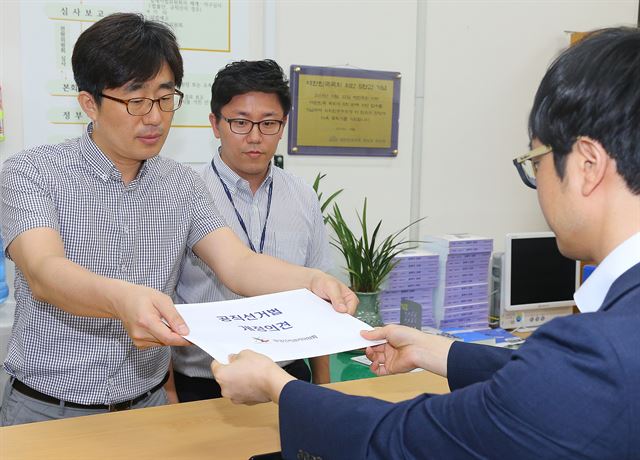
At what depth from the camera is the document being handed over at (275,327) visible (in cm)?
131

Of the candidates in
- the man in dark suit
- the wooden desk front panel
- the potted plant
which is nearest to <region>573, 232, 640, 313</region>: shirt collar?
the man in dark suit

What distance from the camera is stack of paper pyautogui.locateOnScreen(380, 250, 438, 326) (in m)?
3.05

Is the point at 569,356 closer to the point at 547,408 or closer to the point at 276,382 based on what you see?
the point at 547,408

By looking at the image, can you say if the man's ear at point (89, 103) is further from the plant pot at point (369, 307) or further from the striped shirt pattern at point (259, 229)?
the plant pot at point (369, 307)

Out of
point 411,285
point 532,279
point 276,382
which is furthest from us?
point 532,279

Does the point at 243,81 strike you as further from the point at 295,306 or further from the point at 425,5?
the point at 425,5

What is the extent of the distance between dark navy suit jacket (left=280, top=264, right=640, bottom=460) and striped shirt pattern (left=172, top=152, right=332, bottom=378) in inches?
49.8

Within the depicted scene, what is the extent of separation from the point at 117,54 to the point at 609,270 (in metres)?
1.27

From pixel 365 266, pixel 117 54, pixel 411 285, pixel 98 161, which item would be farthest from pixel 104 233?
pixel 411 285

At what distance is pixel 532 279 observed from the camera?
10.5 ft

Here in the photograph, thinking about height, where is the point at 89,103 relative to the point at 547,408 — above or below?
above

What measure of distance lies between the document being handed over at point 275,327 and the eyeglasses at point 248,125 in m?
0.89

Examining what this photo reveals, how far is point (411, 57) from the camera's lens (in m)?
3.23

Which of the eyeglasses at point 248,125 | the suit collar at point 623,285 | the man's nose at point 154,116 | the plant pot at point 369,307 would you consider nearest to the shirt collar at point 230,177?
→ the eyeglasses at point 248,125
